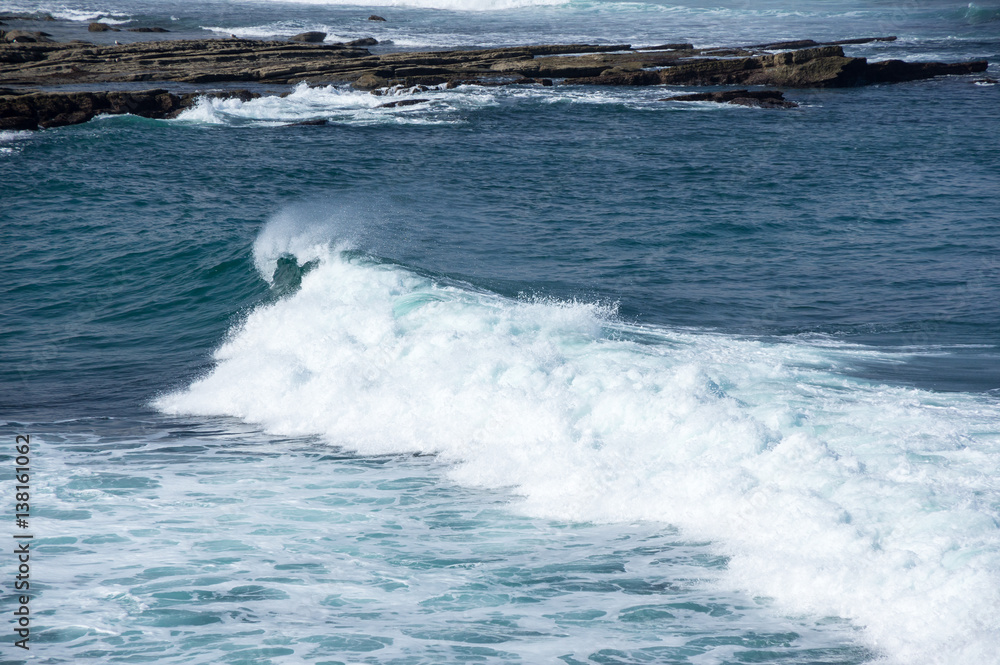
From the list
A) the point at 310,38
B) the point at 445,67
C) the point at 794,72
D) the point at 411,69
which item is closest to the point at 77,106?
the point at 411,69

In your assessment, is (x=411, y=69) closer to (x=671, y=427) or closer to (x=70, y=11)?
(x=671, y=427)

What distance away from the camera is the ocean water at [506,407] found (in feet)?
20.9

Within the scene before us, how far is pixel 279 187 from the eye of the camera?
66.8 feet

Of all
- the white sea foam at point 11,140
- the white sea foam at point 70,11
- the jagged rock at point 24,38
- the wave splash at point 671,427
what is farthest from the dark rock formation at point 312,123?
the white sea foam at point 70,11

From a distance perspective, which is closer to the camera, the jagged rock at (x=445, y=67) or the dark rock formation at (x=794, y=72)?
the dark rock formation at (x=794, y=72)

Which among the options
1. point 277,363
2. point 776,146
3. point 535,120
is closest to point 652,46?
→ point 535,120

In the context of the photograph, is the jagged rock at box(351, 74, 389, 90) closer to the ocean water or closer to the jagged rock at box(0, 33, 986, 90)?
the jagged rock at box(0, 33, 986, 90)

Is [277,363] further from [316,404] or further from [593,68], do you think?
[593,68]

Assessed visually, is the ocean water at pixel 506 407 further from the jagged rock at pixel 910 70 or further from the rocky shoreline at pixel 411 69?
the jagged rock at pixel 910 70

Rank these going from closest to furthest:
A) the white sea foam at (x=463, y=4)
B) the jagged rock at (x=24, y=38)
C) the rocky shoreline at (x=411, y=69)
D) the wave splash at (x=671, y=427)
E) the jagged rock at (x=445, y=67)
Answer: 1. the wave splash at (x=671, y=427)
2. the rocky shoreline at (x=411, y=69)
3. the jagged rock at (x=445, y=67)
4. the jagged rock at (x=24, y=38)
5. the white sea foam at (x=463, y=4)

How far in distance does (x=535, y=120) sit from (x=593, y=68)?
1001 centimetres

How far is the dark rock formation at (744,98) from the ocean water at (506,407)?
802cm

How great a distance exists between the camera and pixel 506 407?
9.67 m

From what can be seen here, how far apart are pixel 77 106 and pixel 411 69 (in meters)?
13.1
